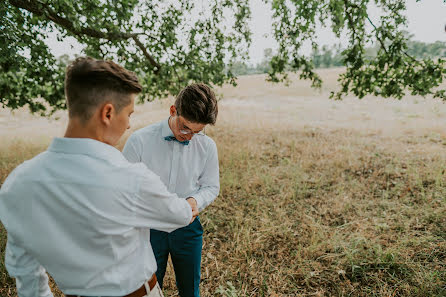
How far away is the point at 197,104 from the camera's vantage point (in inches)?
77.8

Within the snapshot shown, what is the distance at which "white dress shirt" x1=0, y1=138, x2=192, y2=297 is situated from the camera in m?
1.01

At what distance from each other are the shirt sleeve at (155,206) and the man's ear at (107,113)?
0.85 feet

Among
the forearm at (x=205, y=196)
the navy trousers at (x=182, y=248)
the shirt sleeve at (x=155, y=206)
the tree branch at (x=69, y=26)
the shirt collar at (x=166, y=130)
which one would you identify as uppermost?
the tree branch at (x=69, y=26)

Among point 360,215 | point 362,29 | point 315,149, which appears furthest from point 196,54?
point 360,215

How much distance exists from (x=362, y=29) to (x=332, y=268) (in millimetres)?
5023

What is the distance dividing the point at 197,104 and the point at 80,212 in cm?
119

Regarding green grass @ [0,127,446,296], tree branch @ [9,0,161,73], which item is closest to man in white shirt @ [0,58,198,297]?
green grass @ [0,127,446,296]

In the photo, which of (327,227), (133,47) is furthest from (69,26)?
(327,227)

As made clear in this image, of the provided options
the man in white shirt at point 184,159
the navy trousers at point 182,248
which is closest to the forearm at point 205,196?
the man in white shirt at point 184,159

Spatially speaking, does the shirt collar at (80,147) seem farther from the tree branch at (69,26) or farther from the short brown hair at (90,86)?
the tree branch at (69,26)

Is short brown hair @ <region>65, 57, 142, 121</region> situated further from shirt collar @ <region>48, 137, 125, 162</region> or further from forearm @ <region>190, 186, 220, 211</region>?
forearm @ <region>190, 186, 220, 211</region>

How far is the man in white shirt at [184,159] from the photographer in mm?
2023

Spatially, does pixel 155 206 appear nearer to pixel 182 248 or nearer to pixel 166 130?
pixel 166 130

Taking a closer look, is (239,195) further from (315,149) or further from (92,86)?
(92,86)
